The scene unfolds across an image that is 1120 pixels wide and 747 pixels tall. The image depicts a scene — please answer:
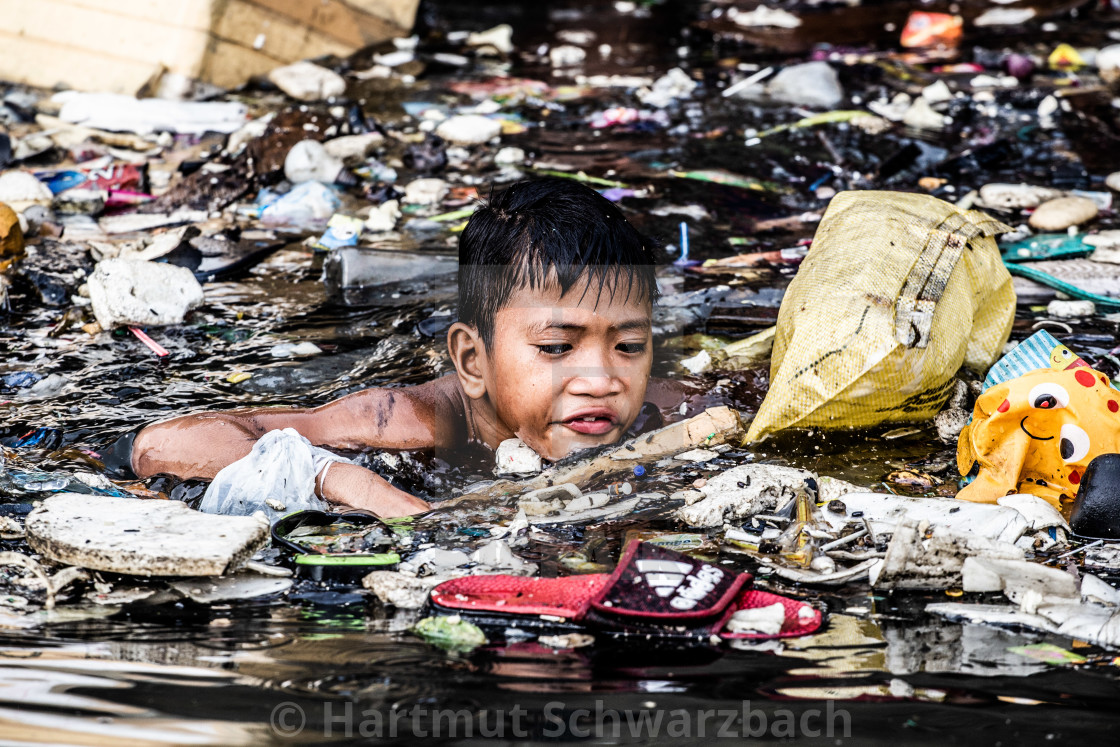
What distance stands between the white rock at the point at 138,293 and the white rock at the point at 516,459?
61.2 inches

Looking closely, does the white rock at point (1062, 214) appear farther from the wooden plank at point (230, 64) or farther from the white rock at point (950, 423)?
the wooden plank at point (230, 64)

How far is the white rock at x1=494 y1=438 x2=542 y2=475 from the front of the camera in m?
2.75

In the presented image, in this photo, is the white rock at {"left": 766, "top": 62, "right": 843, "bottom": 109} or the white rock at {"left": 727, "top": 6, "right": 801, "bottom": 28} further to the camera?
the white rock at {"left": 727, "top": 6, "right": 801, "bottom": 28}

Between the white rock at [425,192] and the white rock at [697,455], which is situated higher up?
the white rock at [425,192]

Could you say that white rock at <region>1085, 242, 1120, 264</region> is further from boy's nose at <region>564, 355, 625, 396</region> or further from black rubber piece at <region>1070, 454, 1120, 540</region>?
boy's nose at <region>564, 355, 625, 396</region>

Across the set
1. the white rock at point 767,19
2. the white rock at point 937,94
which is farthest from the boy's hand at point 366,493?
the white rock at point 767,19

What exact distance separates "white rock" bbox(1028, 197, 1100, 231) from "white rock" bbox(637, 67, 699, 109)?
104 inches

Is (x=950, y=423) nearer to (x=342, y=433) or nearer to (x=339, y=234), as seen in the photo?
(x=342, y=433)

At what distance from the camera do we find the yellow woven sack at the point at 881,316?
8.48 feet

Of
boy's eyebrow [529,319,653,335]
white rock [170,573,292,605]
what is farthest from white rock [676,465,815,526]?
white rock [170,573,292,605]

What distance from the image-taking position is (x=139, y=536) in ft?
6.55

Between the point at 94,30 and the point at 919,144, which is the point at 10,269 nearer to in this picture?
the point at 94,30

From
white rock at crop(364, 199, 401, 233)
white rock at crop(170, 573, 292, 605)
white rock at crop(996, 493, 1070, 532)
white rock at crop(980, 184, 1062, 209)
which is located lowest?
white rock at crop(170, 573, 292, 605)

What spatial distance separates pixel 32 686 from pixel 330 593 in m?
0.55
